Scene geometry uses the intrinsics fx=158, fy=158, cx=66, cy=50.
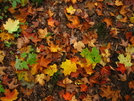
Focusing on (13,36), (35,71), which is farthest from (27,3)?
(35,71)

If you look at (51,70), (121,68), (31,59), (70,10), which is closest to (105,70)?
(121,68)

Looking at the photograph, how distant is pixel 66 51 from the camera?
9.02 ft

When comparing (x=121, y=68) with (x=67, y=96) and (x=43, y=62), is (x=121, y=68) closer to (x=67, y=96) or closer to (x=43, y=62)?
(x=67, y=96)

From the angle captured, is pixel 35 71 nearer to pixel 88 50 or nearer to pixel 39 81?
pixel 39 81

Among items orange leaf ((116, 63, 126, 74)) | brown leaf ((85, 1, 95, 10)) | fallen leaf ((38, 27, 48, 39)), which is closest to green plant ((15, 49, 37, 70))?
fallen leaf ((38, 27, 48, 39))

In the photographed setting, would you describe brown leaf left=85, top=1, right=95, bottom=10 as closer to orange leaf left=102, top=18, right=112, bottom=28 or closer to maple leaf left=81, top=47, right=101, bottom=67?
orange leaf left=102, top=18, right=112, bottom=28

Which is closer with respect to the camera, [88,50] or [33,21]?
[88,50]

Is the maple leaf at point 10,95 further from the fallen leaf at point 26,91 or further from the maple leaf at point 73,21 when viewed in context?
the maple leaf at point 73,21

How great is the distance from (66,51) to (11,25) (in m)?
1.07

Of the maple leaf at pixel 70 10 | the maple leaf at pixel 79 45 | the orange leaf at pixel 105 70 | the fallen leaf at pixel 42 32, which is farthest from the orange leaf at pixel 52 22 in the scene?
the orange leaf at pixel 105 70

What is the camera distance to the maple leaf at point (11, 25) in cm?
273

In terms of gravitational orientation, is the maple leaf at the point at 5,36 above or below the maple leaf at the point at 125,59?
above

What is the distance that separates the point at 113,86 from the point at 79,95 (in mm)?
589

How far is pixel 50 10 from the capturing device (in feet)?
10.2
